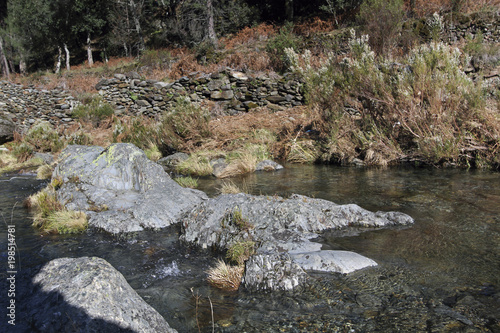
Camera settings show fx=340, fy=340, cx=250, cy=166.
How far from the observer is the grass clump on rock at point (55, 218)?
5402 millimetres

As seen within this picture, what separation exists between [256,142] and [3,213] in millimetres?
7736

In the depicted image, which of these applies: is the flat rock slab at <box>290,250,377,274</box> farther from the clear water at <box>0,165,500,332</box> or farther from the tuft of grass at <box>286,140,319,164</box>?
the tuft of grass at <box>286,140,319,164</box>

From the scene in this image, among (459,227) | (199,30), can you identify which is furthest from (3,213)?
(199,30)

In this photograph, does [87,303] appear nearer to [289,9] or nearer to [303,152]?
[303,152]

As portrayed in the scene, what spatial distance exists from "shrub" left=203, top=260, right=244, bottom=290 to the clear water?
3.6 inches

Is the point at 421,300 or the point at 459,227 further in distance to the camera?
the point at 459,227

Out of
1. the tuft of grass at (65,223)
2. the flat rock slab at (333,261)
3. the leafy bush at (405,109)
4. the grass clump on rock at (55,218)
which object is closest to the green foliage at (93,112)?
the leafy bush at (405,109)

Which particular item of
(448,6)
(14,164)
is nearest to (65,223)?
(14,164)

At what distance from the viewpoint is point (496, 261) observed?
3.64 meters

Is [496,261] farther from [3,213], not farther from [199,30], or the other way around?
[199,30]

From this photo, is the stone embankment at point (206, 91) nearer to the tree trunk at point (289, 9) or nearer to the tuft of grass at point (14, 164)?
the tuft of grass at point (14, 164)

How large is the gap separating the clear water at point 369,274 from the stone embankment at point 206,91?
10.3 metres

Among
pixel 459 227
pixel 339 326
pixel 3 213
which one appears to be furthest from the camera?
pixel 3 213

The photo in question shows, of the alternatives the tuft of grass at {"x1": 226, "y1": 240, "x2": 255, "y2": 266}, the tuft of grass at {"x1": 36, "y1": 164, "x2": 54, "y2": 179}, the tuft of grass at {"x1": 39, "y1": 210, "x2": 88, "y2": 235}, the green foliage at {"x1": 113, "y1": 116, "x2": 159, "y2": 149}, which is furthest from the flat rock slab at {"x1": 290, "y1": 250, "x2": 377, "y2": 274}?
the green foliage at {"x1": 113, "y1": 116, "x2": 159, "y2": 149}
